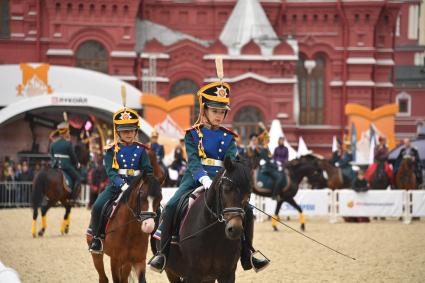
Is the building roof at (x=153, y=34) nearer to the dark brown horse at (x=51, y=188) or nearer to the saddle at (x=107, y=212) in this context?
the dark brown horse at (x=51, y=188)

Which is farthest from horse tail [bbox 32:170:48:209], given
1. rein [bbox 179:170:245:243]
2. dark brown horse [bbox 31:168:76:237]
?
rein [bbox 179:170:245:243]

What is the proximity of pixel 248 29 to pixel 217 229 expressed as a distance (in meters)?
44.2

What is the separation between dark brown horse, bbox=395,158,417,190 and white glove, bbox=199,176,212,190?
71.3 ft

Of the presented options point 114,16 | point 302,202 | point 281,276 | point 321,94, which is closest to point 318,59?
point 321,94

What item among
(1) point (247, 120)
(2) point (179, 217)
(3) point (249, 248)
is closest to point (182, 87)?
(1) point (247, 120)

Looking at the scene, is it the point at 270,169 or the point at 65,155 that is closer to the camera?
the point at 65,155

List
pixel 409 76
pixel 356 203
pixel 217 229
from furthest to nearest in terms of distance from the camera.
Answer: pixel 409 76 → pixel 356 203 → pixel 217 229

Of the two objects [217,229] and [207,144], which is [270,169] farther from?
[217,229]

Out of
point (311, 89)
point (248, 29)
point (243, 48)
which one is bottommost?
point (311, 89)

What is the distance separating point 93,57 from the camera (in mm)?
52656

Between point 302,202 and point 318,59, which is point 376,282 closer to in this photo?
point 302,202

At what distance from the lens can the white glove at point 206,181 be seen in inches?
412

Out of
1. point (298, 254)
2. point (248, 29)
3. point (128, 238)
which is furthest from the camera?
point (248, 29)

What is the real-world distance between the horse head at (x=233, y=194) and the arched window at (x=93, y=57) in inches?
1707
